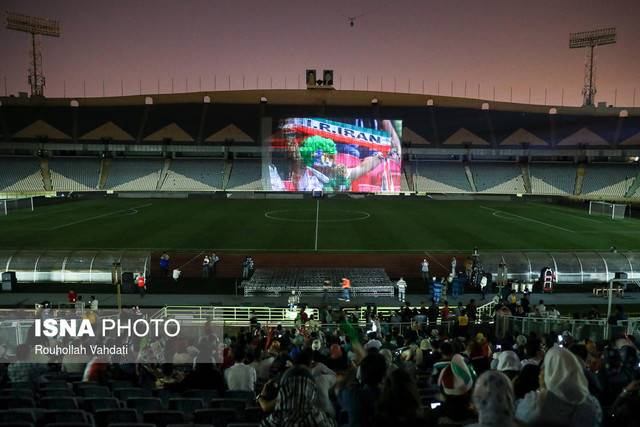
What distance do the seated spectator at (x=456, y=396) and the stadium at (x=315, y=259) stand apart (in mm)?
24

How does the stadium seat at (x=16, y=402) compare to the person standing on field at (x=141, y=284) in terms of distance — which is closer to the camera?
the stadium seat at (x=16, y=402)

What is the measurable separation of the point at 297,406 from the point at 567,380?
1881mm

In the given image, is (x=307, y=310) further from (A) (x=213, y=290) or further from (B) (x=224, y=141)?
(B) (x=224, y=141)

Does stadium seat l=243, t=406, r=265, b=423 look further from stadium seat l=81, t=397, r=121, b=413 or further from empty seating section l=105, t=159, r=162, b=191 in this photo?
empty seating section l=105, t=159, r=162, b=191

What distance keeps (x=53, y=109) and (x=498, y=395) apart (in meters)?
84.3

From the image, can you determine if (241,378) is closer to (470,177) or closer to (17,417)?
(17,417)

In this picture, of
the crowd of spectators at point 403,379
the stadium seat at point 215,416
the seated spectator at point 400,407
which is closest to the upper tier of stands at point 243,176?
the crowd of spectators at point 403,379

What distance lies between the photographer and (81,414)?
5328mm

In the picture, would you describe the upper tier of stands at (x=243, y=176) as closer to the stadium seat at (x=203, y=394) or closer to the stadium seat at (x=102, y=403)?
the stadium seat at (x=203, y=394)

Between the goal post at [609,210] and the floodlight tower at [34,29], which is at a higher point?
the floodlight tower at [34,29]

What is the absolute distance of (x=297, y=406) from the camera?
3.54 metres

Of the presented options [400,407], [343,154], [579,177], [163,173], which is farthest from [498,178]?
[400,407]

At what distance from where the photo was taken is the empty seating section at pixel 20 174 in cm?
6462

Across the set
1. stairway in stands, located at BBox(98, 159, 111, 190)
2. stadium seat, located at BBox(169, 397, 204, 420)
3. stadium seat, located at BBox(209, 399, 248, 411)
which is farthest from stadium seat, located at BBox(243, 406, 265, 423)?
stairway in stands, located at BBox(98, 159, 111, 190)
